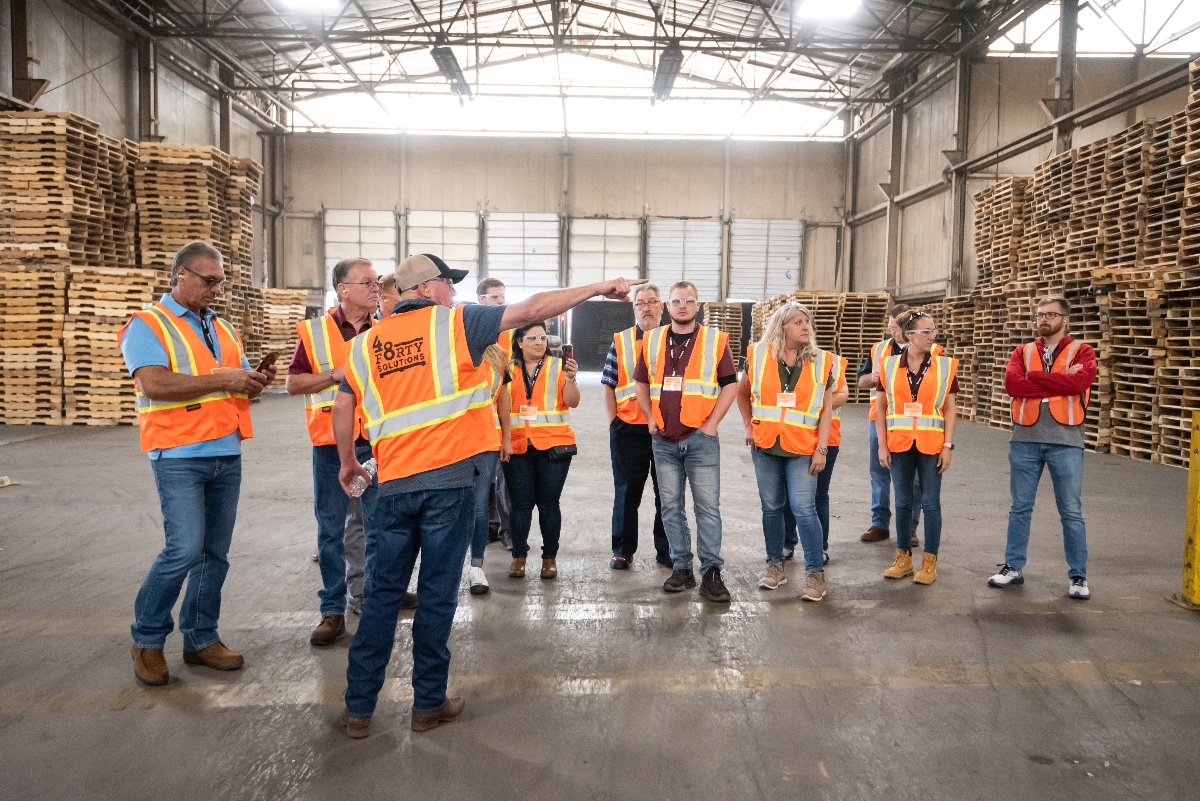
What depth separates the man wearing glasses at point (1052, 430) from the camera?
4.80 metres

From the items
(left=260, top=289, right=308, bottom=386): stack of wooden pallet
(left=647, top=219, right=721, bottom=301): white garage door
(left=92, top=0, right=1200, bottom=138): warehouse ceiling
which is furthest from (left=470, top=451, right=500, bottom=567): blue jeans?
(left=647, top=219, right=721, bottom=301): white garage door

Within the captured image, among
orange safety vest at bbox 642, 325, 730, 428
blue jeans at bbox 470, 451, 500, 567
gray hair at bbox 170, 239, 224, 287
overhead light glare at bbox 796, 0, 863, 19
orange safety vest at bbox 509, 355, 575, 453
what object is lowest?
blue jeans at bbox 470, 451, 500, 567

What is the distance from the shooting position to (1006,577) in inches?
197

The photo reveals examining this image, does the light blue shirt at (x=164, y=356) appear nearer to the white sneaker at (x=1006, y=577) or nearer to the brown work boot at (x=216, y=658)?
the brown work boot at (x=216, y=658)

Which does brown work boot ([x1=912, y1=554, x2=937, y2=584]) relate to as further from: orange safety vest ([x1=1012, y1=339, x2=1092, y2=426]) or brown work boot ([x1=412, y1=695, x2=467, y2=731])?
brown work boot ([x1=412, y1=695, x2=467, y2=731])

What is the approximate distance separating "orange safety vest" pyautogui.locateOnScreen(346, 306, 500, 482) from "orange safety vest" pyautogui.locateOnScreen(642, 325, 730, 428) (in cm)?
189

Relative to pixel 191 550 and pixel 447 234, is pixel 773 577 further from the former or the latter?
pixel 447 234

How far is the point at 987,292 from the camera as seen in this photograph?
1524 centimetres

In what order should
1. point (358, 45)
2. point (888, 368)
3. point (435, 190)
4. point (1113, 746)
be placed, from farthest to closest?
point (435, 190) < point (358, 45) < point (888, 368) < point (1113, 746)

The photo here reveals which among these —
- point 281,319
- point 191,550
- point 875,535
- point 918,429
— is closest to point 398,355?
point 191,550

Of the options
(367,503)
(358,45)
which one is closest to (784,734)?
(367,503)

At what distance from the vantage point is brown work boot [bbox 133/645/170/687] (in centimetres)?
349

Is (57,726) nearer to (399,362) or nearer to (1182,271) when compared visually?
(399,362)

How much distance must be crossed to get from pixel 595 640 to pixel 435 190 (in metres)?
25.2
